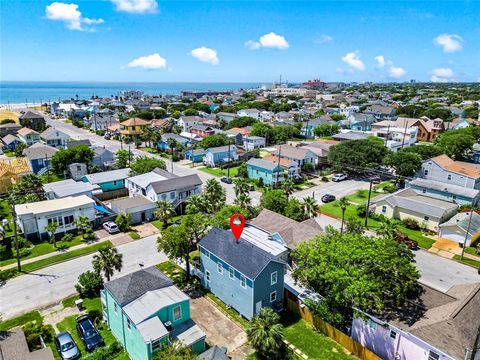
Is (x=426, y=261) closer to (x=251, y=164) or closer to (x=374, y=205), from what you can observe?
(x=374, y=205)

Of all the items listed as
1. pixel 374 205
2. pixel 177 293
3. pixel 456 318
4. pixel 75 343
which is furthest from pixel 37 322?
pixel 374 205

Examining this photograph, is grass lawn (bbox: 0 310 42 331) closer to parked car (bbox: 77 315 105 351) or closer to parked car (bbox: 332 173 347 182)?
parked car (bbox: 77 315 105 351)

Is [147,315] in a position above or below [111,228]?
above

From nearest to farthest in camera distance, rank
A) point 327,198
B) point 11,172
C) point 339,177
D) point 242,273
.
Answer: point 242,273 < point 327,198 < point 11,172 < point 339,177

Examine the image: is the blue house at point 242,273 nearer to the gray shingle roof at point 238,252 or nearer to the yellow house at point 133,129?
the gray shingle roof at point 238,252

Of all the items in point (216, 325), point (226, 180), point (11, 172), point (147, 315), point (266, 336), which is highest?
point (147, 315)

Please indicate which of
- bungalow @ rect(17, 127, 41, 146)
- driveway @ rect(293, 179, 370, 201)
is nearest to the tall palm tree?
driveway @ rect(293, 179, 370, 201)

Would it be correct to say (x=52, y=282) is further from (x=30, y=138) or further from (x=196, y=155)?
(x=30, y=138)

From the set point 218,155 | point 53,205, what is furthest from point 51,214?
point 218,155
